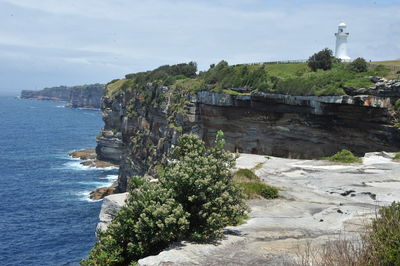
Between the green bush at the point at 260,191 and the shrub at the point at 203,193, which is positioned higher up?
the shrub at the point at 203,193

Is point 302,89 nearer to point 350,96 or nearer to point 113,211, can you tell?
point 350,96

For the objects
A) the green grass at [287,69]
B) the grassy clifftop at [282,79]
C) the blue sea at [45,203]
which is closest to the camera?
the grassy clifftop at [282,79]

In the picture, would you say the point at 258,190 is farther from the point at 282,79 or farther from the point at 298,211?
the point at 282,79

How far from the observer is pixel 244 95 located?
54.6 m

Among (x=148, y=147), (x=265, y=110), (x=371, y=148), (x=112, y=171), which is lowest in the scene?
(x=112, y=171)

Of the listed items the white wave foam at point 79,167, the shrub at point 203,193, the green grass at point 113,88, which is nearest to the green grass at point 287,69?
the shrub at point 203,193

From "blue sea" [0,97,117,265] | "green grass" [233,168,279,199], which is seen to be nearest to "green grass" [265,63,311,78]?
"blue sea" [0,97,117,265]

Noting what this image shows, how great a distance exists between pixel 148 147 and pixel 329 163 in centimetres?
4889

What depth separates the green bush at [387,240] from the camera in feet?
30.2

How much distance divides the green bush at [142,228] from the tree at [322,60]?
4770 cm

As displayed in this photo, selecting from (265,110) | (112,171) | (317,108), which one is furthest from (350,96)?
(112,171)

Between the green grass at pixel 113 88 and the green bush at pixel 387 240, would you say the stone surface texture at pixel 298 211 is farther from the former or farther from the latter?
the green grass at pixel 113 88

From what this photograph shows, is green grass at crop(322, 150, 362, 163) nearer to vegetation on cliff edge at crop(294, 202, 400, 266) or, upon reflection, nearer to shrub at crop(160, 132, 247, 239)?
shrub at crop(160, 132, 247, 239)

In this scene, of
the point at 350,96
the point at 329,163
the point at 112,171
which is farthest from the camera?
the point at 112,171
